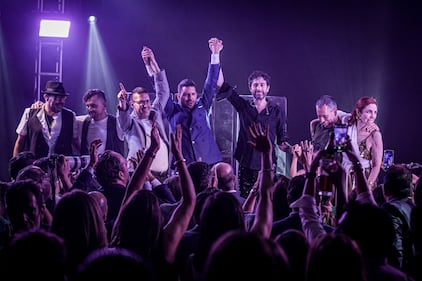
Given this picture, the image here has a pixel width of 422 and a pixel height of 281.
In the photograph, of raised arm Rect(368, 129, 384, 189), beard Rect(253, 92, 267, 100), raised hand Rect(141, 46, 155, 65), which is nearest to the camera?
raised arm Rect(368, 129, 384, 189)

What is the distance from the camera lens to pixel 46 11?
32.2 ft

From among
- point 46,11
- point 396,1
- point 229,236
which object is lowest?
point 229,236

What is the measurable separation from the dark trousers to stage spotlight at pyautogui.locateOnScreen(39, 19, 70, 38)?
399cm

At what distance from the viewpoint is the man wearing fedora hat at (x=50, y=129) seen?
24.8 feet

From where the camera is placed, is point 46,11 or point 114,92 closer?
point 46,11

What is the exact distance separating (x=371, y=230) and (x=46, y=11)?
8.17m

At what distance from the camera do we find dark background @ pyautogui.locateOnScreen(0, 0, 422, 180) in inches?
443

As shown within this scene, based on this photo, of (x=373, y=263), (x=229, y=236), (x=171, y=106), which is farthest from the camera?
(x=171, y=106)

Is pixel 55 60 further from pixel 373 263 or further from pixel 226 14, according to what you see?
pixel 373 263

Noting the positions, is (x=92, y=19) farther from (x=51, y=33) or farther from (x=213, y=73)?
(x=213, y=73)

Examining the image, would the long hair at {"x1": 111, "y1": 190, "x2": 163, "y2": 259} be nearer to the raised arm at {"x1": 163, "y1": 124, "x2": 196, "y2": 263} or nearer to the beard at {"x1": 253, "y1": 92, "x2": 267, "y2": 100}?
the raised arm at {"x1": 163, "y1": 124, "x2": 196, "y2": 263}

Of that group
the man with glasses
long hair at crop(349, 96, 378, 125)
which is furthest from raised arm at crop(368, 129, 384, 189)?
the man with glasses

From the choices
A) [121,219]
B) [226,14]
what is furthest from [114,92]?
[121,219]

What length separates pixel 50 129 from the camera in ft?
24.9
